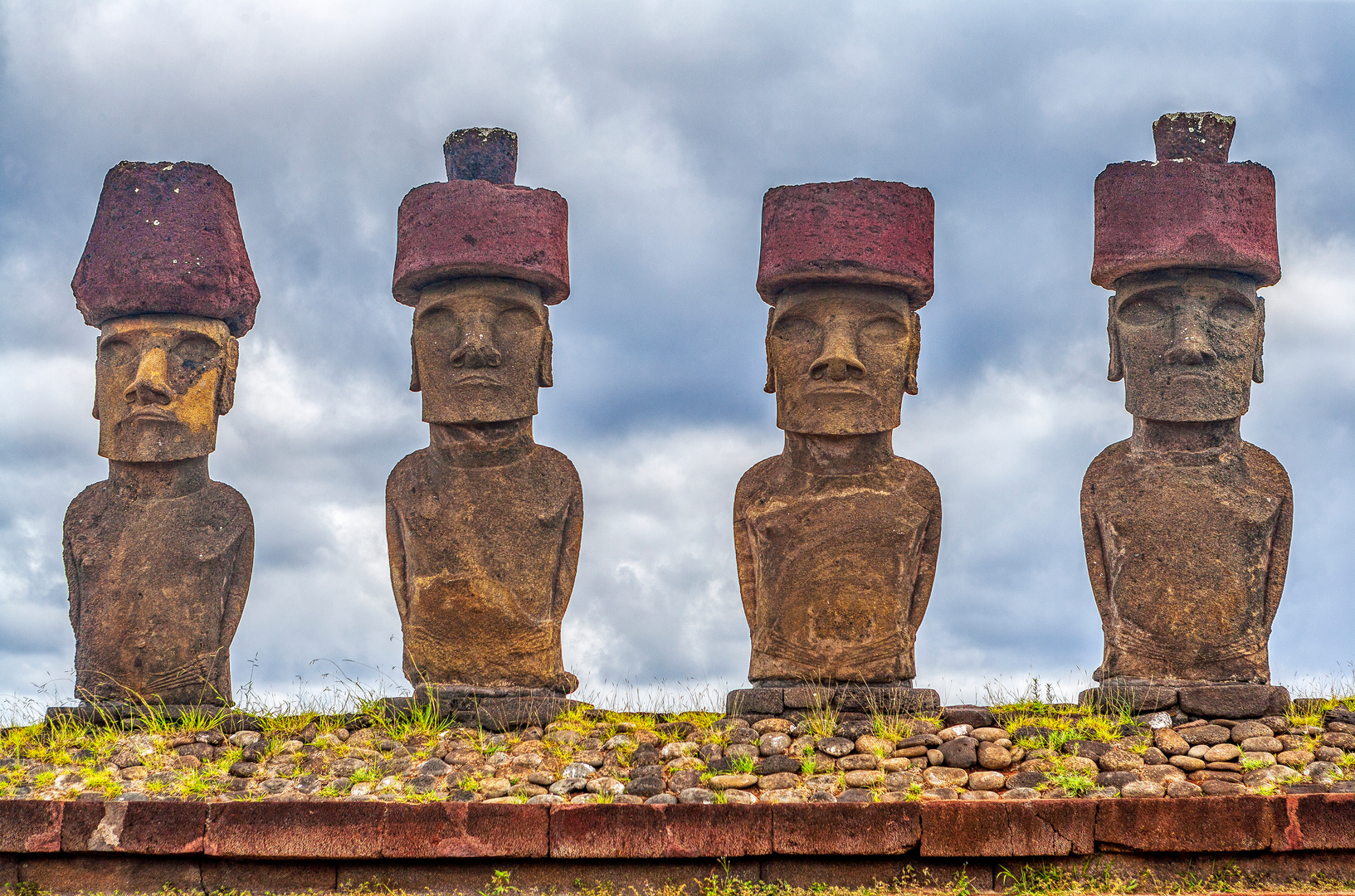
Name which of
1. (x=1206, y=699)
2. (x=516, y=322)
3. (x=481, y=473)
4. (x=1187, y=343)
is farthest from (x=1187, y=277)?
(x=481, y=473)

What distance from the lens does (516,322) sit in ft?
39.0

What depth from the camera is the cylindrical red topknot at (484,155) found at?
40.4 ft

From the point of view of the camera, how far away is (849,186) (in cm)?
1170

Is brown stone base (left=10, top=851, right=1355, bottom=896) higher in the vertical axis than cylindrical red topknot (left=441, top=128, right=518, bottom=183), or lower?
lower

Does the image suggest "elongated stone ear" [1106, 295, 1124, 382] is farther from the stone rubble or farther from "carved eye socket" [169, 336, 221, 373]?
"carved eye socket" [169, 336, 221, 373]

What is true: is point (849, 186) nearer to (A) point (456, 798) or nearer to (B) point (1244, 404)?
(B) point (1244, 404)

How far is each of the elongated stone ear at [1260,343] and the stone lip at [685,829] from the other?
339 centimetres

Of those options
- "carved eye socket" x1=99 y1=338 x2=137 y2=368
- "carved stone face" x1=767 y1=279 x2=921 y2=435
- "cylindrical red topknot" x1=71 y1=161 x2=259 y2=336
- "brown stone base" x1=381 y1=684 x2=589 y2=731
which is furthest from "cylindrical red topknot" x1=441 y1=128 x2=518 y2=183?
"brown stone base" x1=381 y1=684 x2=589 y2=731

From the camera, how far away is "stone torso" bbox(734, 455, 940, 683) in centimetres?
1128

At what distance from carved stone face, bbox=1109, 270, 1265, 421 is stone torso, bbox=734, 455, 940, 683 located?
1.68 m

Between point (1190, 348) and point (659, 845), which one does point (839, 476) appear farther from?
point (659, 845)

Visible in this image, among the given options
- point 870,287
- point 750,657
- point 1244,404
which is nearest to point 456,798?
point 750,657

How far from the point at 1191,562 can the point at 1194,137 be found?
3.13m

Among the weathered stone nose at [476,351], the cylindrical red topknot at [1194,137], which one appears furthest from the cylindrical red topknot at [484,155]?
the cylindrical red topknot at [1194,137]
